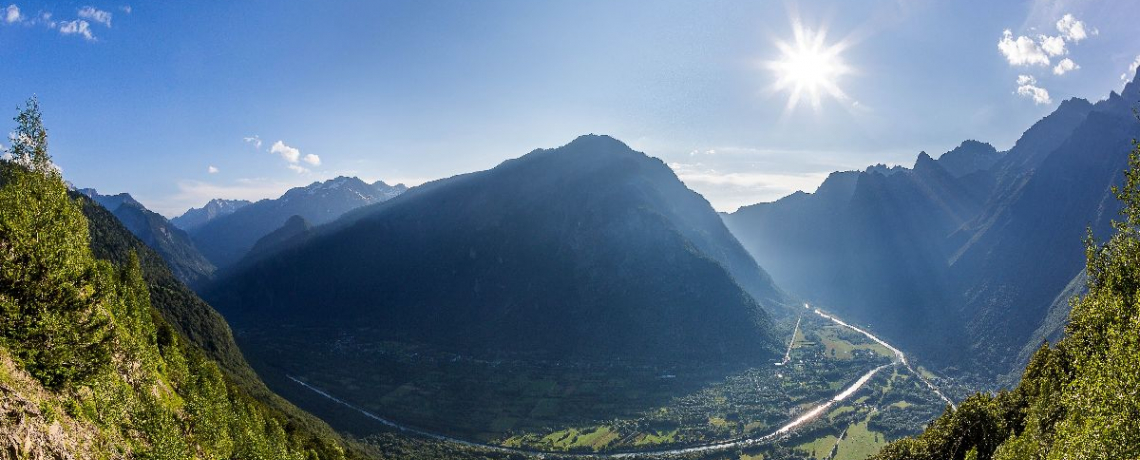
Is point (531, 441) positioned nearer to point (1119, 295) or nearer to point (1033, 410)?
point (1033, 410)

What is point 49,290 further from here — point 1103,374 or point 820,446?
point 820,446

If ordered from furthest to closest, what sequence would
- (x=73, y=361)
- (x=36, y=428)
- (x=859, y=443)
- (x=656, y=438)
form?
1. (x=656, y=438)
2. (x=859, y=443)
3. (x=73, y=361)
4. (x=36, y=428)

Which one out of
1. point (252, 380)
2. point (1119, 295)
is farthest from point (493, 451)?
point (1119, 295)

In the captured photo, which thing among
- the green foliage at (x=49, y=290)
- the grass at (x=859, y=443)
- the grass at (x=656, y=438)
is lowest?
the grass at (x=859, y=443)

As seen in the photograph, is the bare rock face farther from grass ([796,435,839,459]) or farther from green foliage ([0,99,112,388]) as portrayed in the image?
grass ([796,435,839,459])

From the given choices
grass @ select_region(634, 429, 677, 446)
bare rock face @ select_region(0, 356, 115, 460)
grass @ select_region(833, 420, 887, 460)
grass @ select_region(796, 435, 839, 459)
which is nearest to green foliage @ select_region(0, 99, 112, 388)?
bare rock face @ select_region(0, 356, 115, 460)

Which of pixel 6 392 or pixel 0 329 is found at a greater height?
pixel 0 329

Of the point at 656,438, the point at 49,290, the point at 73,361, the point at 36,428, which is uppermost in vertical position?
the point at 49,290

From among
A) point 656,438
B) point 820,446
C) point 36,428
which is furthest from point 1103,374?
point 820,446

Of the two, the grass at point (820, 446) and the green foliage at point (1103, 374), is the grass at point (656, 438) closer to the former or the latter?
the grass at point (820, 446)

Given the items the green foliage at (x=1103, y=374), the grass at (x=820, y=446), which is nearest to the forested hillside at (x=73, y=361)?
the green foliage at (x=1103, y=374)

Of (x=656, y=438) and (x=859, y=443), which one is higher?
(x=656, y=438)
